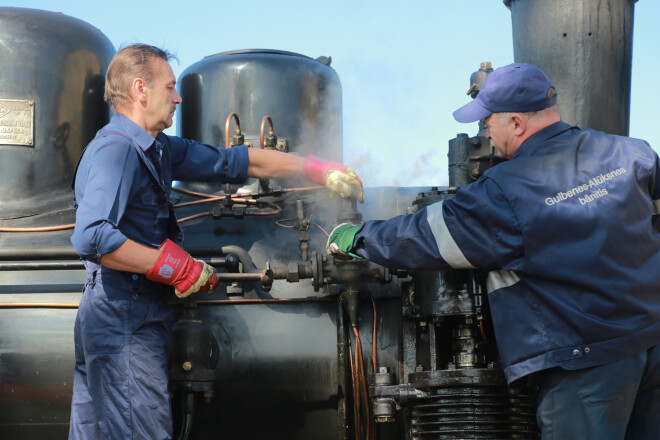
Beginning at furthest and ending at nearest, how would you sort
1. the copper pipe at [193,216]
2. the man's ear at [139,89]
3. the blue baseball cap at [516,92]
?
1. the copper pipe at [193,216]
2. the man's ear at [139,89]
3. the blue baseball cap at [516,92]

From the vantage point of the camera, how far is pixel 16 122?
11.9ft

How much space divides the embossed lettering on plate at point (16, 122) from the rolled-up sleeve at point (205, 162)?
0.93 m

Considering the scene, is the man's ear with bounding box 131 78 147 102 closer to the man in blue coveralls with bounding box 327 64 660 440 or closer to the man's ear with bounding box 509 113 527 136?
the man in blue coveralls with bounding box 327 64 660 440

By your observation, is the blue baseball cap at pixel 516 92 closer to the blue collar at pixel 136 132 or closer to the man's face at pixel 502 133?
the man's face at pixel 502 133

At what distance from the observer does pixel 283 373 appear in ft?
10.00

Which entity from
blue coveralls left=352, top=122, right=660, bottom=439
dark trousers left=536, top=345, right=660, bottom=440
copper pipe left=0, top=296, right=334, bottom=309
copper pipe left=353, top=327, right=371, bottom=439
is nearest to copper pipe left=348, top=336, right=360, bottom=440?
copper pipe left=353, top=327, right=371, bottom=439

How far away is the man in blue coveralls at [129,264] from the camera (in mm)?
2500

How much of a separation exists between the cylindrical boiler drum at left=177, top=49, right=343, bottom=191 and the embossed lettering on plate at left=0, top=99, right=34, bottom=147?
751mm

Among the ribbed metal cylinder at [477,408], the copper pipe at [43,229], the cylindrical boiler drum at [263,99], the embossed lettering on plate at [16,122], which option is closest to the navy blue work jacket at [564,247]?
the ribbed metal cylinder at [477,408]

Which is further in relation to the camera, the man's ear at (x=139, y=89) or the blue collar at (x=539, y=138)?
the man's ear at (x=139, y=89)

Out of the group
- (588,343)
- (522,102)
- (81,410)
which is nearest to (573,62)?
(522,102)

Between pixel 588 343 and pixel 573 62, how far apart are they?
1.35 m

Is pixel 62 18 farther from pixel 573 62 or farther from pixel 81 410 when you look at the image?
pixel 573 62

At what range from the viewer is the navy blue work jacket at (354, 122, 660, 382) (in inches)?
89.7
